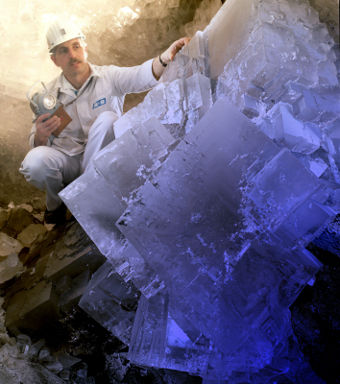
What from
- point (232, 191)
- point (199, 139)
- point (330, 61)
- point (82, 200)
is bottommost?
point (232, 191)

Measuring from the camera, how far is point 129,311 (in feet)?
4.57

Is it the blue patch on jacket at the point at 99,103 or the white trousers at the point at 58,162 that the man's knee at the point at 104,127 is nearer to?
the white trousers at the point at 58,162

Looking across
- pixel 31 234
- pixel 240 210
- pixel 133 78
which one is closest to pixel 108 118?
pixel 133 78

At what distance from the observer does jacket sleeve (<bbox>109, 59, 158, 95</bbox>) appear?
7.06 feet

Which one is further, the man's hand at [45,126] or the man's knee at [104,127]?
the man's hand at [45,126]

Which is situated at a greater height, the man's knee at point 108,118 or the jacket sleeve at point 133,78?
the jacket sleeve at point 133,78

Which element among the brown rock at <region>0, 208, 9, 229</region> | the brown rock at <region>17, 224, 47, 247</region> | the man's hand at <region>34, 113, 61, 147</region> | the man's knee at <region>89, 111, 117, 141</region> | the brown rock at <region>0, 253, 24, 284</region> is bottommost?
the brown rock at <region>0, 253, 24, 284</region>

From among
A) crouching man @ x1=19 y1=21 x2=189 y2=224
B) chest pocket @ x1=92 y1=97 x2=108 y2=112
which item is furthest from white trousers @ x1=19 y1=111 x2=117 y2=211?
chest pocket @ x1=92 y1=97 x2=108 y2=112

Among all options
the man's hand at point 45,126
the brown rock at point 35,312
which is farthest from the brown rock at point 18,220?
the brown rock at point 35,312

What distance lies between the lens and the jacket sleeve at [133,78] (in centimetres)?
215

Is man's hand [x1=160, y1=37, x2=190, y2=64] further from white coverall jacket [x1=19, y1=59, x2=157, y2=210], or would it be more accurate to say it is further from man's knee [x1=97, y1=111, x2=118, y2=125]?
man's knee [x1=97, y1=111, x2=118, y2=125]

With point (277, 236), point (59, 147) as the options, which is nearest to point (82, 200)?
point (277, 236)

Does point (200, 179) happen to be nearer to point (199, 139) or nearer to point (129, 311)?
point (199, 139)

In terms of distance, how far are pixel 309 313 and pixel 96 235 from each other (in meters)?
1.03
